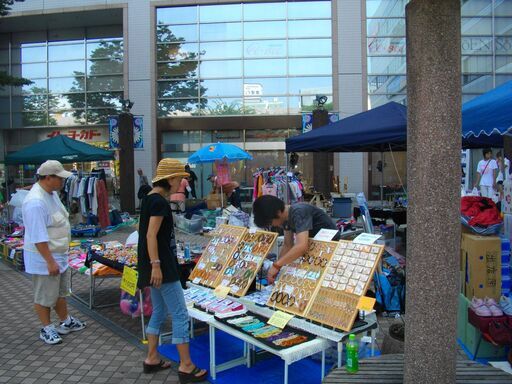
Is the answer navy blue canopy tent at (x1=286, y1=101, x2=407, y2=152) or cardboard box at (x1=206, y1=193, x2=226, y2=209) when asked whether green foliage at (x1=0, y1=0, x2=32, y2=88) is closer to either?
cardboard box at (x1=206, y1=193, x2=226, y2=209)

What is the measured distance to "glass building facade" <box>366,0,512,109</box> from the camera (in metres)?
18.4

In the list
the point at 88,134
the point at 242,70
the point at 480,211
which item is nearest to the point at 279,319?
the point at 480,211

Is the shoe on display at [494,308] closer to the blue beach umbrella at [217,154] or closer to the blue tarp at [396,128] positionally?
the blue tarp at [396,128]

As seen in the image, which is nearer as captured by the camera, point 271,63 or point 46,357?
point 46,357

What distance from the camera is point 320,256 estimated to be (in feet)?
12.0

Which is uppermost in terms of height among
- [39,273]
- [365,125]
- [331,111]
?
[331,111]

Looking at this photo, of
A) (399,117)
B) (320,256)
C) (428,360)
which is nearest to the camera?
(428,360)

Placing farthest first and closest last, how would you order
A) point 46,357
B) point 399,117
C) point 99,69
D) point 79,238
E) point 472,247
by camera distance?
point 99,69
point 79,238
point 399,117
point 472,247
point 46,357

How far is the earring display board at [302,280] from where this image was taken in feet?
11.5

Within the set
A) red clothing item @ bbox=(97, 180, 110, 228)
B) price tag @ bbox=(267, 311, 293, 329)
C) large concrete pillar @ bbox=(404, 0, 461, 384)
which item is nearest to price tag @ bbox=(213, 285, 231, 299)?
price tag @ bbox=(267, 311, 293, 329)

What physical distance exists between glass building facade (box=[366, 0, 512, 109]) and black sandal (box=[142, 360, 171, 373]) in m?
16.5

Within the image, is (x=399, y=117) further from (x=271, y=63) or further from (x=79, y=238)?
(x=271, y=63)

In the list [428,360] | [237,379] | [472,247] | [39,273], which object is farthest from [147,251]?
[472,247]

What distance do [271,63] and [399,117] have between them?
13.5 meters
